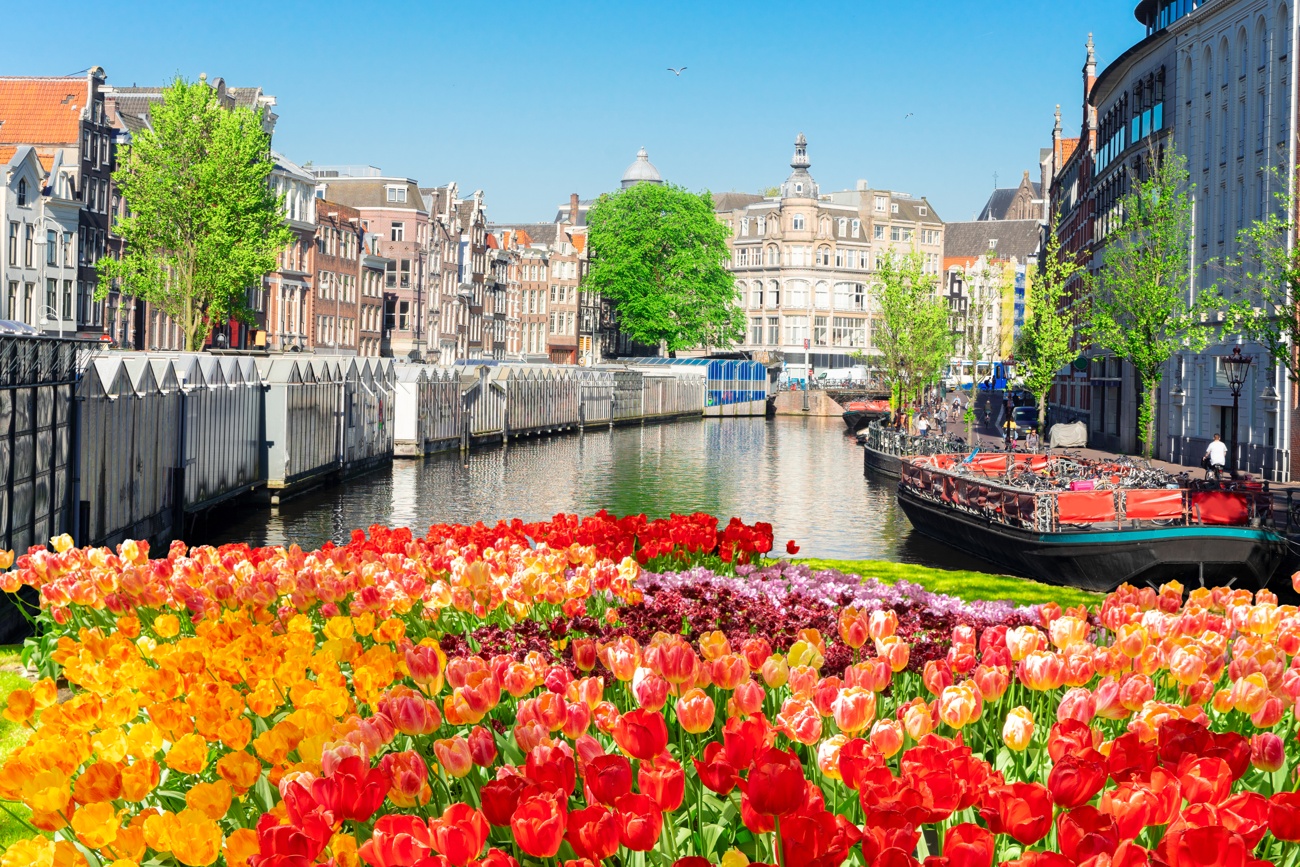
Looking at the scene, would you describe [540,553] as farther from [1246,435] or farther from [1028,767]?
[1246,435]

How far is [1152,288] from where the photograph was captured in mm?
42688

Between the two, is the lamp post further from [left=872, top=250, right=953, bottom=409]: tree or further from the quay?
[left=872, top=250, right=953, bottom=409]: tree

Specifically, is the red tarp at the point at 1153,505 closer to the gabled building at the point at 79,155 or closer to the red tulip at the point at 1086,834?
the red tulip at the point at 1086,834

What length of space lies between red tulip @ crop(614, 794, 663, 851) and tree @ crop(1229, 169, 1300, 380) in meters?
25.3

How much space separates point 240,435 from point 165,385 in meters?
7.12

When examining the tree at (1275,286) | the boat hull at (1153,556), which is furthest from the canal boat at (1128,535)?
the tree at (1275,286)

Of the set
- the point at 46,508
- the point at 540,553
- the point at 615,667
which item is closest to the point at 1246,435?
the point at 46,508

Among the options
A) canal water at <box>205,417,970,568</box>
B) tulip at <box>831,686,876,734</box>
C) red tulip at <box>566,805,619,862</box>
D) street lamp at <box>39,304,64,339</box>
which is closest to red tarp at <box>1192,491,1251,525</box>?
canal water at <box>205,417,970,568</box>

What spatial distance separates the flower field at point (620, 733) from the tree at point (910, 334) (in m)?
59.8

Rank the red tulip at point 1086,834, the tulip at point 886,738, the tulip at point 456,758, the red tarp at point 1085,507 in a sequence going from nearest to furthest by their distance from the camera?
the red tulip at point 1086,834, the tulip at point 456,758, the tulip at point 886,738, the red tarp at point 1085,507

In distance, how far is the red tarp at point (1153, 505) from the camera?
2202 centimetres

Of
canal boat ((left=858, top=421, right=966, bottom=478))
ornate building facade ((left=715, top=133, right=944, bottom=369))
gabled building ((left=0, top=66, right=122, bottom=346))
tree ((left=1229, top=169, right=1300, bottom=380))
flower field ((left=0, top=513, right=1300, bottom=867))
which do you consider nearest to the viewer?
flower field ((left=0, top=513, right=1300, bottom=867))

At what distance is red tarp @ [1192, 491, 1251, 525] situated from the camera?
21.8m

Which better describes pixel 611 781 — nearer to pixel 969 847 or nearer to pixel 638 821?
pixel 638 821
